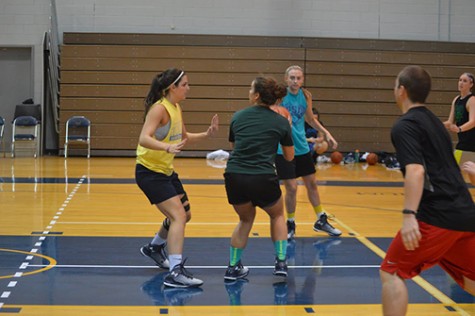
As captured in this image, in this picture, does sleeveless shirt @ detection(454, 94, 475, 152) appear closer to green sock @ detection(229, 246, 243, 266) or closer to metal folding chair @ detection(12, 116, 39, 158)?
green sock @ detection(229, 246, 243, 266)

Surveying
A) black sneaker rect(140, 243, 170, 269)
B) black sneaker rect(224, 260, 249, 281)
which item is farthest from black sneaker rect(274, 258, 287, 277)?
black sneaker rect(140, 243, 170, 269)

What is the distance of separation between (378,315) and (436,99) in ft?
49.4

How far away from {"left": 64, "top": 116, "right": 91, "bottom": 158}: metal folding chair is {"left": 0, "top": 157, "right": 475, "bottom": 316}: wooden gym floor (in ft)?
19.5

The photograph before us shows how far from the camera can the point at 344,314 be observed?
16.8 feet

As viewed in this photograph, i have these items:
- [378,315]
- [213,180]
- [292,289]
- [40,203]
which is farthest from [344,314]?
[213,180]

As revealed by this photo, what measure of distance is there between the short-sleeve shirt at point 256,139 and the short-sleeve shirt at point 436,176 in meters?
1.89

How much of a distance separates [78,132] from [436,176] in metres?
15.6

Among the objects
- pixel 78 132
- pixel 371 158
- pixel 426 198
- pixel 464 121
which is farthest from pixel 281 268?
pixel 78 132

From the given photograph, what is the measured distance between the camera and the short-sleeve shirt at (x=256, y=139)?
225 inches

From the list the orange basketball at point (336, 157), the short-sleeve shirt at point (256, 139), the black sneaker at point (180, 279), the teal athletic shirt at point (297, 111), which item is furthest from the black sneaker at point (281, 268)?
the orange basketball at point (336, 157)

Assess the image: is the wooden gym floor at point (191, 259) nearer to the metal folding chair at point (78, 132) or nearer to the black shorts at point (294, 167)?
the black shorts at point (294, 167)

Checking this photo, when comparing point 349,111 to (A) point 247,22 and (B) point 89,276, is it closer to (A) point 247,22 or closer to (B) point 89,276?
(A) point 247,22

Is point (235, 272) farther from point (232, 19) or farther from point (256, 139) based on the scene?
point (232, 19)

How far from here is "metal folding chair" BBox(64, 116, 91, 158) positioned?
18328mm
